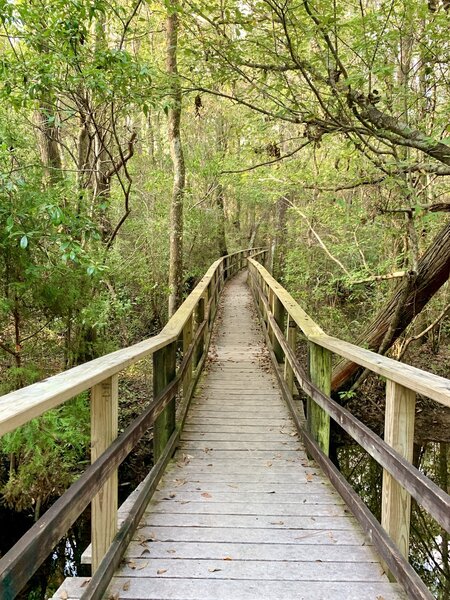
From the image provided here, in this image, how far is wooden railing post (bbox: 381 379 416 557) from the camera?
2.10 meters

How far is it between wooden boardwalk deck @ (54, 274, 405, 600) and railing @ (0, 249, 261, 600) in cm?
14

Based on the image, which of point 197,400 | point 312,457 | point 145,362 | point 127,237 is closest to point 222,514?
point 312,457

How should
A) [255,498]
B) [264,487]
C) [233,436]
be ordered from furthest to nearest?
[233,436] < [264,487] < [255,498]

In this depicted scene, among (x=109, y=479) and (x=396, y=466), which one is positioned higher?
(x=396, y=466)

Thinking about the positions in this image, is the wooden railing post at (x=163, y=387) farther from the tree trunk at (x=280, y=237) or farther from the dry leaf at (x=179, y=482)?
the tree trunk at (x=280, y=237)

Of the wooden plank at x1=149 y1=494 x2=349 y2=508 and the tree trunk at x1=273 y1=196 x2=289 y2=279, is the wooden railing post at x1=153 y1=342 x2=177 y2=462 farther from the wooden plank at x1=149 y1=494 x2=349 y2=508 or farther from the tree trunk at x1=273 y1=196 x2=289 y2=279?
the tree trunk at x1=273 y1=196 x2=289 y2=279

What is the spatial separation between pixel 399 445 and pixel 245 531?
1.10 m

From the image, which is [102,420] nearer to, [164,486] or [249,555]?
[249,555]

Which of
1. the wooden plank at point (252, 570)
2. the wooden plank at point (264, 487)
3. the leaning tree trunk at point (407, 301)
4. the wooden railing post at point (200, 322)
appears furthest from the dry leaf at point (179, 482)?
the leaning tree trunk at point (407, 301)

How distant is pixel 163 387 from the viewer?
3.28 meters

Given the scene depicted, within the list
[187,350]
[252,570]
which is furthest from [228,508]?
[187,350]

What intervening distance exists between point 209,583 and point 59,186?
4.03 metres

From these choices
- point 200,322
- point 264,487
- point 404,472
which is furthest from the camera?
point 200,322

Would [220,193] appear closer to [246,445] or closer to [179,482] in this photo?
[246,445]
